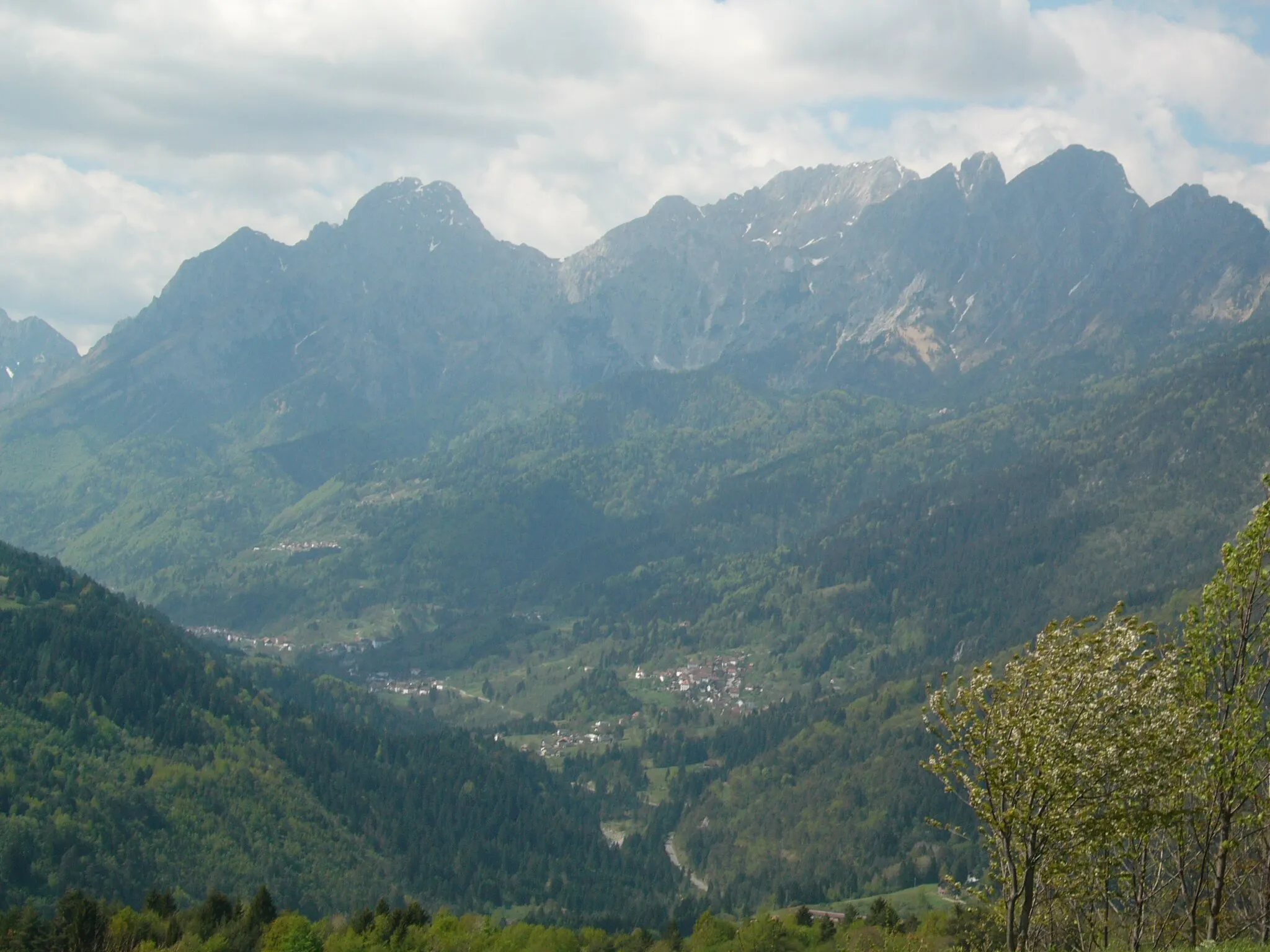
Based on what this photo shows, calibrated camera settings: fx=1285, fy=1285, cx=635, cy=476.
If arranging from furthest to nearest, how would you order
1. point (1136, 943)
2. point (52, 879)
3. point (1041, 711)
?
point (52, 879)
point (1136, 943)
point (1041, 711)

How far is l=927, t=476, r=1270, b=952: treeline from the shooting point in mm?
47188

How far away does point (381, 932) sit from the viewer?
13750 cm

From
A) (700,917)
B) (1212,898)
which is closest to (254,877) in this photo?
(700,917)

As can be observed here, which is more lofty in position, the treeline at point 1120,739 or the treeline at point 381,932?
the treeline at point 1120,739

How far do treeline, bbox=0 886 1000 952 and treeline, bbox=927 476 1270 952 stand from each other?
43099 mm

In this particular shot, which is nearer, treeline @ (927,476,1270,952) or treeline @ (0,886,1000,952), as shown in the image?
treeline @ (927,476,1270,952)

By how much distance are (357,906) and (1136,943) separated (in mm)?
166266

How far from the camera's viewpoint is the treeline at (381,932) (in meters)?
121

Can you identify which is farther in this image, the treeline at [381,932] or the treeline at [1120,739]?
the treeline at [381,932]

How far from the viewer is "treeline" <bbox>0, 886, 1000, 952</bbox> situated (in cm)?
12062

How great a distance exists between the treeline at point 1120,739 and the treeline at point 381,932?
43099 mm

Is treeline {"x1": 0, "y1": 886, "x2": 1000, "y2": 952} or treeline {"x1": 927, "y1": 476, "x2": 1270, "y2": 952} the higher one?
treeline {"x1": 927, "y1": 476, "x2": 1270, "y2": 952}

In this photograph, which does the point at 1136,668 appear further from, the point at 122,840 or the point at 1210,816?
the point at 122,840

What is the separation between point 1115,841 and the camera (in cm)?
4897
